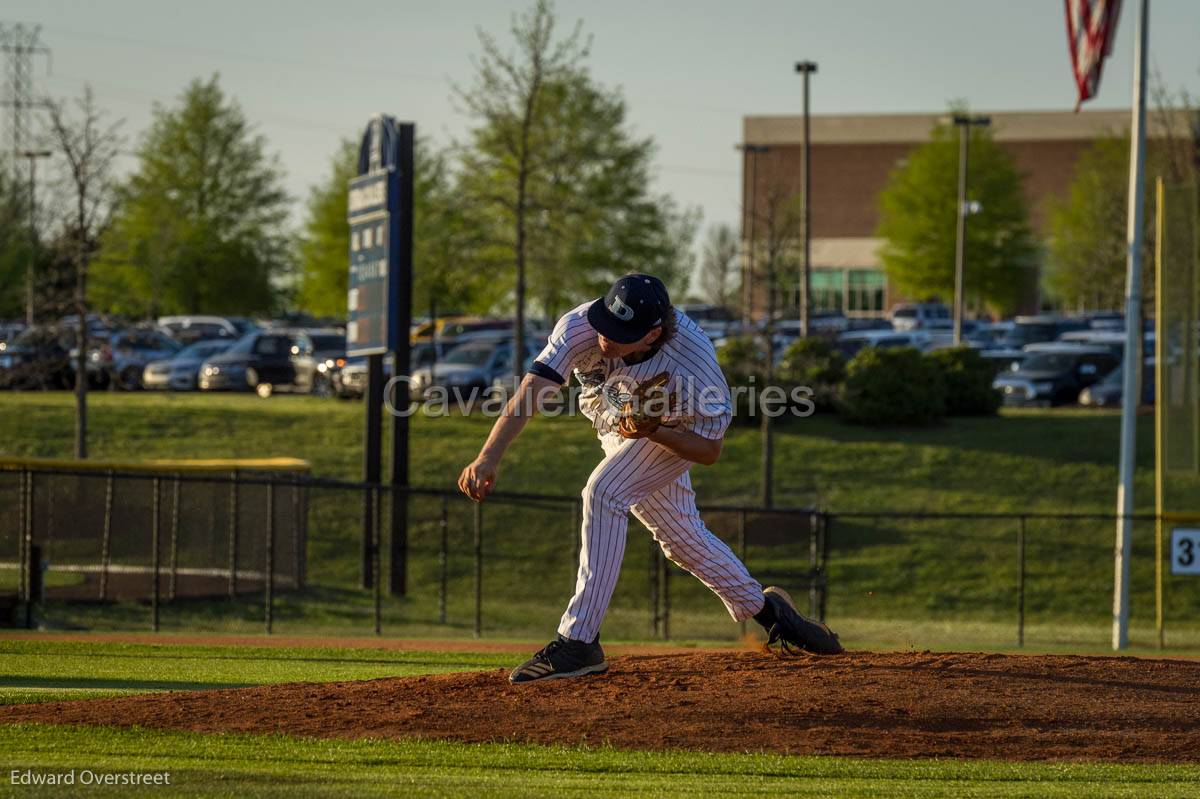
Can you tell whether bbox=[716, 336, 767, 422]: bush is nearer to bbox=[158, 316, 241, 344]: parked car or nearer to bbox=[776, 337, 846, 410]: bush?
bbox=[776, 337, 846, 410]: bush

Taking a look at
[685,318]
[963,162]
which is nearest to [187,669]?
[685,318]

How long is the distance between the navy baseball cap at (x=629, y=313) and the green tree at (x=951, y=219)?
50.1 metres

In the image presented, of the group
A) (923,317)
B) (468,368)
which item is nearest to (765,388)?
(468,368)

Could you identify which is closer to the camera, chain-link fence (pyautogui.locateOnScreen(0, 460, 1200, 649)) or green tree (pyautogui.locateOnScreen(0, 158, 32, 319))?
chain-link fence (pyautogui.locateOnScreen(0, 460, 1200, 649))

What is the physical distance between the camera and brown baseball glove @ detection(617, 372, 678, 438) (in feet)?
22.7

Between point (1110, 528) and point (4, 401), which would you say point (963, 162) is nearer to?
point (1110, 528)

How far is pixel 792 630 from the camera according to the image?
26.0ft

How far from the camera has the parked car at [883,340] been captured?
129 feet

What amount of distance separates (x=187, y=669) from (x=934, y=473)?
18710mm

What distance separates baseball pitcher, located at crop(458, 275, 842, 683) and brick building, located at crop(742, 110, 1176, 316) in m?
73.7

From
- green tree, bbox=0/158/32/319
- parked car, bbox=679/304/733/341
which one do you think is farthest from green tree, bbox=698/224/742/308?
green tree, bbox=0/158/32/319

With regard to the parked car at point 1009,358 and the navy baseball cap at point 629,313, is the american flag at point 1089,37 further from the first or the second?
the parked car at point 1009,358

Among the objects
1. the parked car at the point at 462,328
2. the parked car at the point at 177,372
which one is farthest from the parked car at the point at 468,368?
the parked car at the point at 462,328

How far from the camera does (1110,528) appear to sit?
24.6 meters
